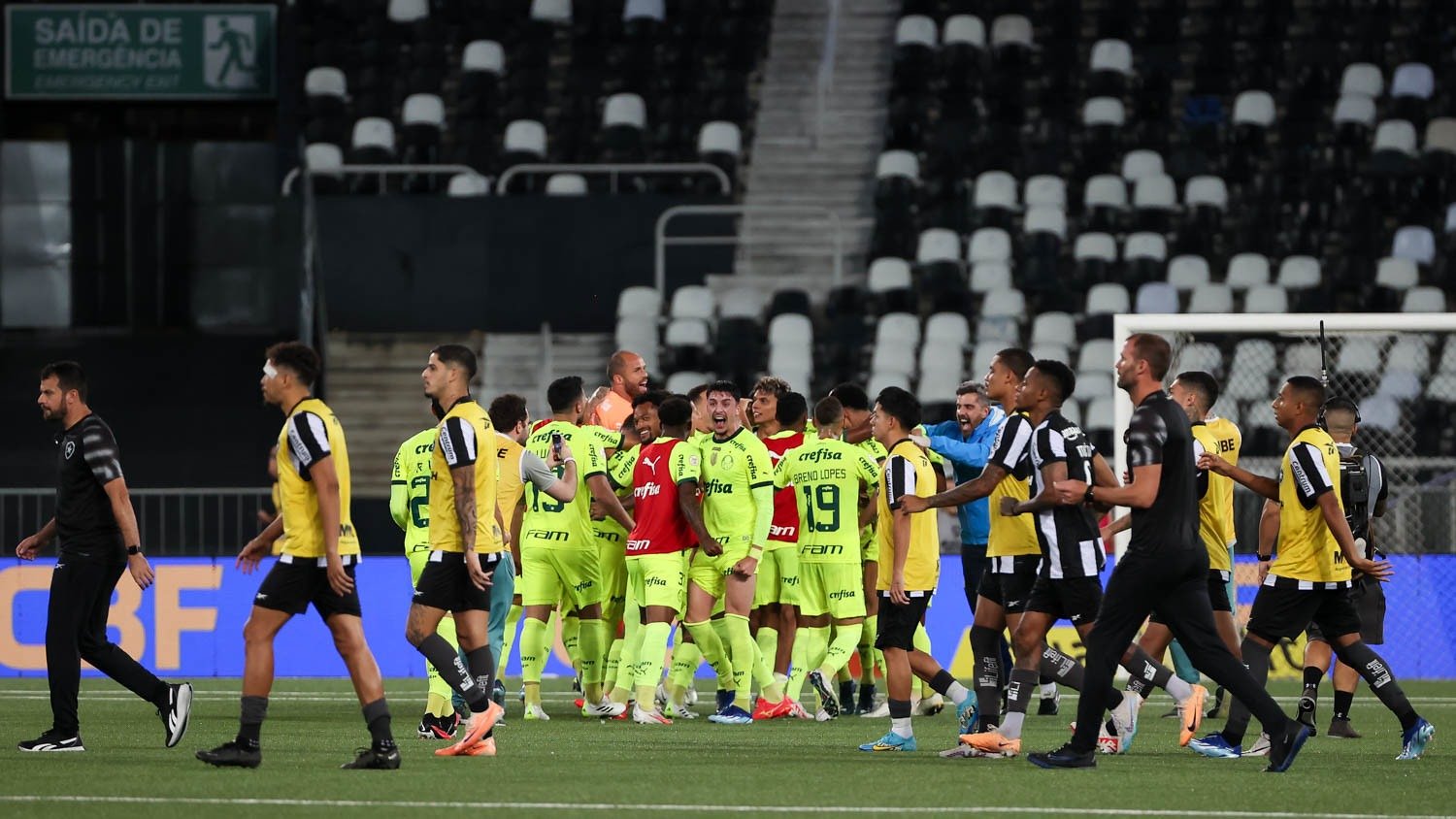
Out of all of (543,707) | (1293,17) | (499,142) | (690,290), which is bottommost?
(543,707)

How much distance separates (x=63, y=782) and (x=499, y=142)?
19.5 m

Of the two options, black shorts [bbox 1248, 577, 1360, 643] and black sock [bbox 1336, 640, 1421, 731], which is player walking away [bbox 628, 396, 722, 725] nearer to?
black shorts [bbox 1248, 577, 1360, 643]

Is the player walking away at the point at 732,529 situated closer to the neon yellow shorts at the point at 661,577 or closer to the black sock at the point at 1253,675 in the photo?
the neon yellow shorts at the point at 661,577

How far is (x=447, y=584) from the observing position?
1056 centimetres

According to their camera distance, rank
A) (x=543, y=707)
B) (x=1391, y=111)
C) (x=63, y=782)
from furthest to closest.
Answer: (x=1391, y=111)
(x=543, y=707)
(x=63, y=782)

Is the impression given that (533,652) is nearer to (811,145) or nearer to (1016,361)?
(1016,361)

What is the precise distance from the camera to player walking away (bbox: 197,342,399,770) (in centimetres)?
943

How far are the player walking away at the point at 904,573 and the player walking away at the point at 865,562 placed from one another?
4.19 ft

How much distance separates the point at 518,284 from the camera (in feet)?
81.7

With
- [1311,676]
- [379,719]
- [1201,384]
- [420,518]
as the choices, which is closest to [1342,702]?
[1311,676]

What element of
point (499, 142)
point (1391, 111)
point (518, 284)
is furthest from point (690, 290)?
point (1391, 111)

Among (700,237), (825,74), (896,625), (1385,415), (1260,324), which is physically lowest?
(896,625)

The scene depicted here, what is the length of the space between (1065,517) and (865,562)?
181 inches

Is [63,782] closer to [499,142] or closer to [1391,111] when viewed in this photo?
[499,142]
